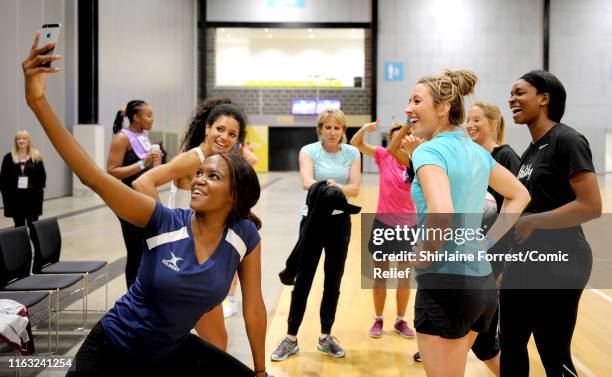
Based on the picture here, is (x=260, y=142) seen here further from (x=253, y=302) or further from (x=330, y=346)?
(x=253, y=302)

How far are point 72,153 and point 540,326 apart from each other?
6.38 feet

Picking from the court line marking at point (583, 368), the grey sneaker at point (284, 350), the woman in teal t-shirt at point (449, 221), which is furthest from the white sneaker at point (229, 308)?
the woman in teal t-shirt at point (449, 221)

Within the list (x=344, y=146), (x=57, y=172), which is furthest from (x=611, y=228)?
(x=57, y=172)

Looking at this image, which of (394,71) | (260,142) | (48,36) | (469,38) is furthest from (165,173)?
(260,142)

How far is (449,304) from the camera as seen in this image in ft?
6.50

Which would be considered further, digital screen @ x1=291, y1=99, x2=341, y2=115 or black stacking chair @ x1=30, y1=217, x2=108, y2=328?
digital screen @ x1=291, y1=99, x2=341, y2=115

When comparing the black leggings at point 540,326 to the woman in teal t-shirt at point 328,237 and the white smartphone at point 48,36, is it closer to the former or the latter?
the woman in teal t-shirt at point 328,237

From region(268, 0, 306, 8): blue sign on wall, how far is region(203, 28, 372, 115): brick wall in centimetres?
272

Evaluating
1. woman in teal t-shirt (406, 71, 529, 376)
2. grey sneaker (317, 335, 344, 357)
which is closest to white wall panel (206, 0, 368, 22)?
grey sneaker (317, 335, 344, 357)

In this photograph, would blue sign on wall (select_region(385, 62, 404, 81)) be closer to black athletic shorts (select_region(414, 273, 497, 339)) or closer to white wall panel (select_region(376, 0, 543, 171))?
white wall panel (select_region(376, 0, 543, 171))

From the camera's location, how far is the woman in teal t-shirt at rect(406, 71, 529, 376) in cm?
195

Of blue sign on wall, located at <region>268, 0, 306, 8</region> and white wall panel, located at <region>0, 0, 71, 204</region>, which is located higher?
blue sign on wall, located at <region>268, 0, 306, 8</region>

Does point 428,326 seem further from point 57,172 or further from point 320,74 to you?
point 320,74

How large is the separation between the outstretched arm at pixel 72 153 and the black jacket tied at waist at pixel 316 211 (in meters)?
1.83
